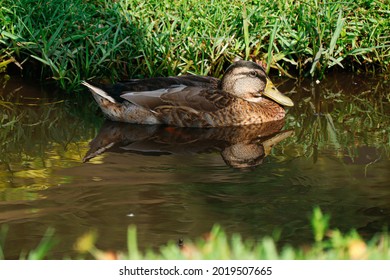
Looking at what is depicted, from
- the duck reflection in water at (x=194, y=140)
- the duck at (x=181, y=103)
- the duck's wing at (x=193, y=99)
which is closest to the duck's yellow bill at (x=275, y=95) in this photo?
the duck at (x=181, y=103)

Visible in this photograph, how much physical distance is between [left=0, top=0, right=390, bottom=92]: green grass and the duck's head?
54 cm

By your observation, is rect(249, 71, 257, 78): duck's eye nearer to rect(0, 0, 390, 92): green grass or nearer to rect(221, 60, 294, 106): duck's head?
rect(221, 60, 294, 106): duck's head

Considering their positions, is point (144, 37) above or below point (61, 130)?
above

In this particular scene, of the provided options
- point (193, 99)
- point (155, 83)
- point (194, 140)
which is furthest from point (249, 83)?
point (194, 140)

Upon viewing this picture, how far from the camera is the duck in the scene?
31.1 feet

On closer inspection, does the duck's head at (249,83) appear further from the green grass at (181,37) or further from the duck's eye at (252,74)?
the green grass at (181,37)

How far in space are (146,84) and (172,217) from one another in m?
3.09

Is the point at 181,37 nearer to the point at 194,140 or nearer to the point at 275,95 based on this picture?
the point at 275,95

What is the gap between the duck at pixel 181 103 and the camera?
373 inches

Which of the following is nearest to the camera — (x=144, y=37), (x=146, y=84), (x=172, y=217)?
(x=172, y=217)

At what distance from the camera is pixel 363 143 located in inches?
340

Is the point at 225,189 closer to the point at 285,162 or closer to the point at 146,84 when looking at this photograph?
the point at 285,162

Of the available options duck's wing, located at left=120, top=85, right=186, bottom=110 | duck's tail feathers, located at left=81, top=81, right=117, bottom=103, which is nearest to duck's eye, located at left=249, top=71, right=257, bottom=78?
duck's wing, located at left=120, top=85, right=186, bottom=110
